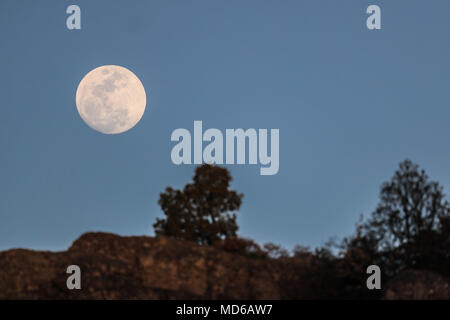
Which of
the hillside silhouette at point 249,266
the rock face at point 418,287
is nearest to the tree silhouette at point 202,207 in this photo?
the hillside silhouette at point 249,266

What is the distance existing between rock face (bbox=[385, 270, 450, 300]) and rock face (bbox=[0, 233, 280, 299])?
24.0 feet

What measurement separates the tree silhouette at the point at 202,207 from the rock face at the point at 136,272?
7979mm

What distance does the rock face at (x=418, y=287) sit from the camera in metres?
31.4

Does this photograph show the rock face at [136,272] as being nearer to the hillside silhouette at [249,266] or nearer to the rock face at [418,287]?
the hillside silhouette at [249,266]

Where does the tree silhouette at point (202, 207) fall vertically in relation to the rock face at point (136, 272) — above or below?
above

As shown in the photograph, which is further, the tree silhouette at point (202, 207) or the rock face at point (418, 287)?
the tree silhouette at point (202, 207)

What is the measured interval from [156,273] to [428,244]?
1648 cm

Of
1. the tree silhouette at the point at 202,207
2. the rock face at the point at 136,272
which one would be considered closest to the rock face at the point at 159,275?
the rock face at the point at 136,272

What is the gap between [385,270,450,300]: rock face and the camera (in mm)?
31438

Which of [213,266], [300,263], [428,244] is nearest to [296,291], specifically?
[300,263]

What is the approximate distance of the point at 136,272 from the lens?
3334 centimetres

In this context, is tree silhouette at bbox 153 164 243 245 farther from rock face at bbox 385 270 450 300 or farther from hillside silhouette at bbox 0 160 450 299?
rock face at bbox 385 270 450 300

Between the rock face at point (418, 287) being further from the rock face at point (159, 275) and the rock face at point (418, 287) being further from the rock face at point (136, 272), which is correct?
the rock face at point (136, 272)

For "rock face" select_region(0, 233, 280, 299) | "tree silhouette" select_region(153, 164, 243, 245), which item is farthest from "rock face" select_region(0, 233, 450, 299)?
"tree silhouette" select_region(153, 164, 243, 245)
